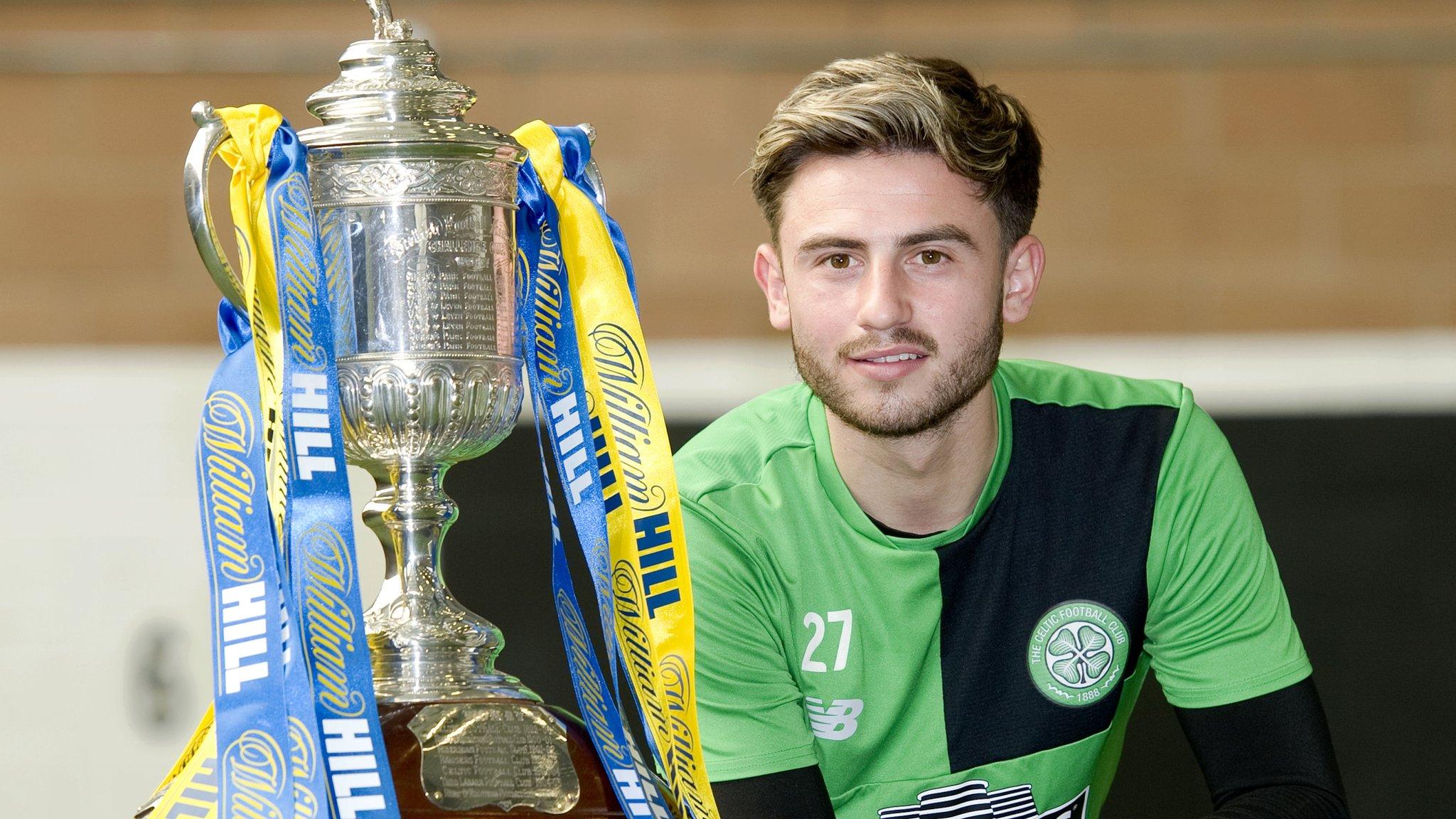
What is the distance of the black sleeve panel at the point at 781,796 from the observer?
1.22 metres

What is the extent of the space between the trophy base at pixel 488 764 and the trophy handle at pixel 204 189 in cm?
23

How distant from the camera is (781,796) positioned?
1.23 meters

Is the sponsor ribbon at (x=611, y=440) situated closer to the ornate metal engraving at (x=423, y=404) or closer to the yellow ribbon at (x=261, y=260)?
the ornate metal engraving at (x=423, y=404)

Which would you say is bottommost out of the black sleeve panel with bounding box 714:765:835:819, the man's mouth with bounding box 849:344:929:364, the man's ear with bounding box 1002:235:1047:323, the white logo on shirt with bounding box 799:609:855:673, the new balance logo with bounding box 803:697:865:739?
the black sleeve panel with bounding box 714:765:835:819

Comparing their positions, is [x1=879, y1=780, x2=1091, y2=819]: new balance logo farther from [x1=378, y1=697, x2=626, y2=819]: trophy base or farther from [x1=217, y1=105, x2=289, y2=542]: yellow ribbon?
[x1=217, y1=105, x2=289, y2=542]: yellow ribbon

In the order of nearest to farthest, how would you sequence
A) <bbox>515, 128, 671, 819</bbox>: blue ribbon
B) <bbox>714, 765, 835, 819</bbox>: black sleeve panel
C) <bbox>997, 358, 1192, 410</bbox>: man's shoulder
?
<bbox>515, 128, 671, 819</bbox>: blue ribbon, <bbox>714, 765, 835, 819</bbox>: black sleeve panel, <bbox>997, 358, 1192, 410</bbox>: man's shoulder

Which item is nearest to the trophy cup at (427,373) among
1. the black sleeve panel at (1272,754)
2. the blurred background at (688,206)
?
the black sleeve panel at (1272,754)

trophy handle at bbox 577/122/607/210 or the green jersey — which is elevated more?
trophy handle at bbox 577/122/607/210

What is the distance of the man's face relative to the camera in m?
1.26

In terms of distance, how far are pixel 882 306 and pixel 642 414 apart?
15.8 inches

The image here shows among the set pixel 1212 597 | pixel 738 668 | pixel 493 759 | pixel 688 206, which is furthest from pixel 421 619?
pixel 688 206

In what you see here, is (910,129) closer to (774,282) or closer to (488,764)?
(774,282)

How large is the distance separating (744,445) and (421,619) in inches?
24.5

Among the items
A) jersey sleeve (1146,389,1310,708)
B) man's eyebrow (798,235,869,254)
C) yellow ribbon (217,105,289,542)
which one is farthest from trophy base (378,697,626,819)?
jersey sleeve (1146,389,1310,708)
